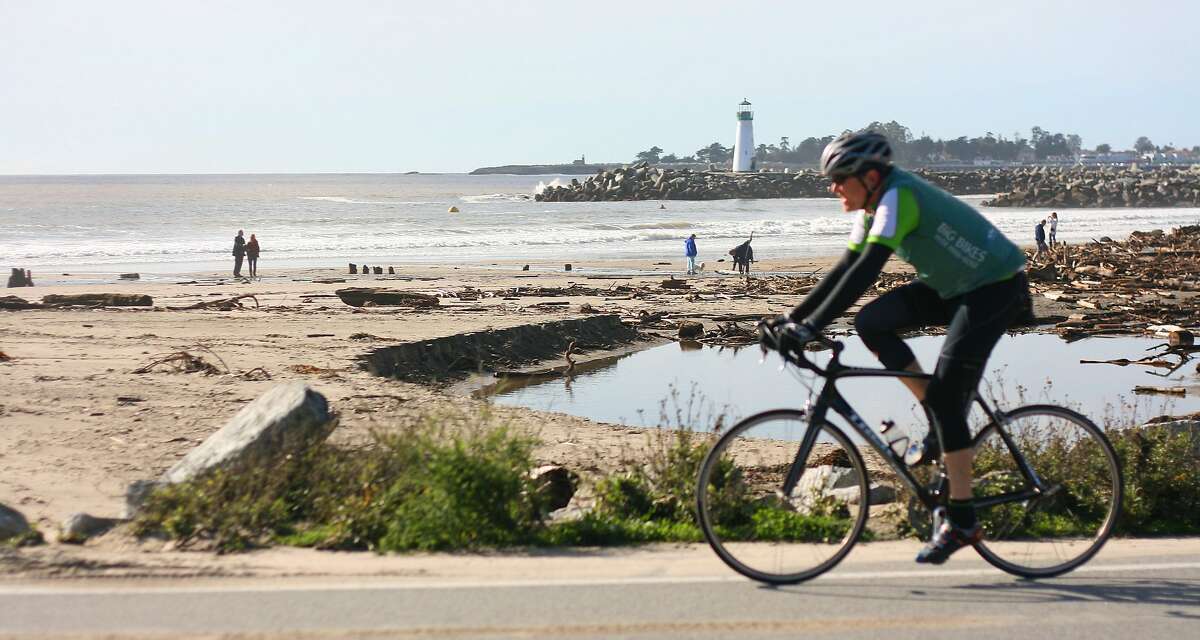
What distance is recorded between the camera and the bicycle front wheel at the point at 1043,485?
18.6 feet

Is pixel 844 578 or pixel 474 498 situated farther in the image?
pixel 474 498

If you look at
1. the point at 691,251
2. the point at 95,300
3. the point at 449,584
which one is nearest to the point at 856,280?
the point at 449,584

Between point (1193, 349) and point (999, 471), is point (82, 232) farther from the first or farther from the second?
point (999, 471)

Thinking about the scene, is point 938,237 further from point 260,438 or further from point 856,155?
point 260,438

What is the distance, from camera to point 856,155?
515cm

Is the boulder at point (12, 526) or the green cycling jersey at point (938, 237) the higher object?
the green cycling jersey at point (938, 237)

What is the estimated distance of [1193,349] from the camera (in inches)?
681

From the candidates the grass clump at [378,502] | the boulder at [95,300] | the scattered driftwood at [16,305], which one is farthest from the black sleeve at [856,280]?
Result: the boulder at [95,300]

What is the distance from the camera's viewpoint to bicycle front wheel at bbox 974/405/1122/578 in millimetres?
5664

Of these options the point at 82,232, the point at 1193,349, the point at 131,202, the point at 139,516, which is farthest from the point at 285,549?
the point at 131,202

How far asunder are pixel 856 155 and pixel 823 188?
141 m

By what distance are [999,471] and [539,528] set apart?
2.46 metres

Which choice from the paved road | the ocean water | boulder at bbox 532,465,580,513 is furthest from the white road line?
the ocean water

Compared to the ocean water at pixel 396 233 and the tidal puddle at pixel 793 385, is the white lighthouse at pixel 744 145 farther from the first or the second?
the tidal puddle at pixel 793 385
